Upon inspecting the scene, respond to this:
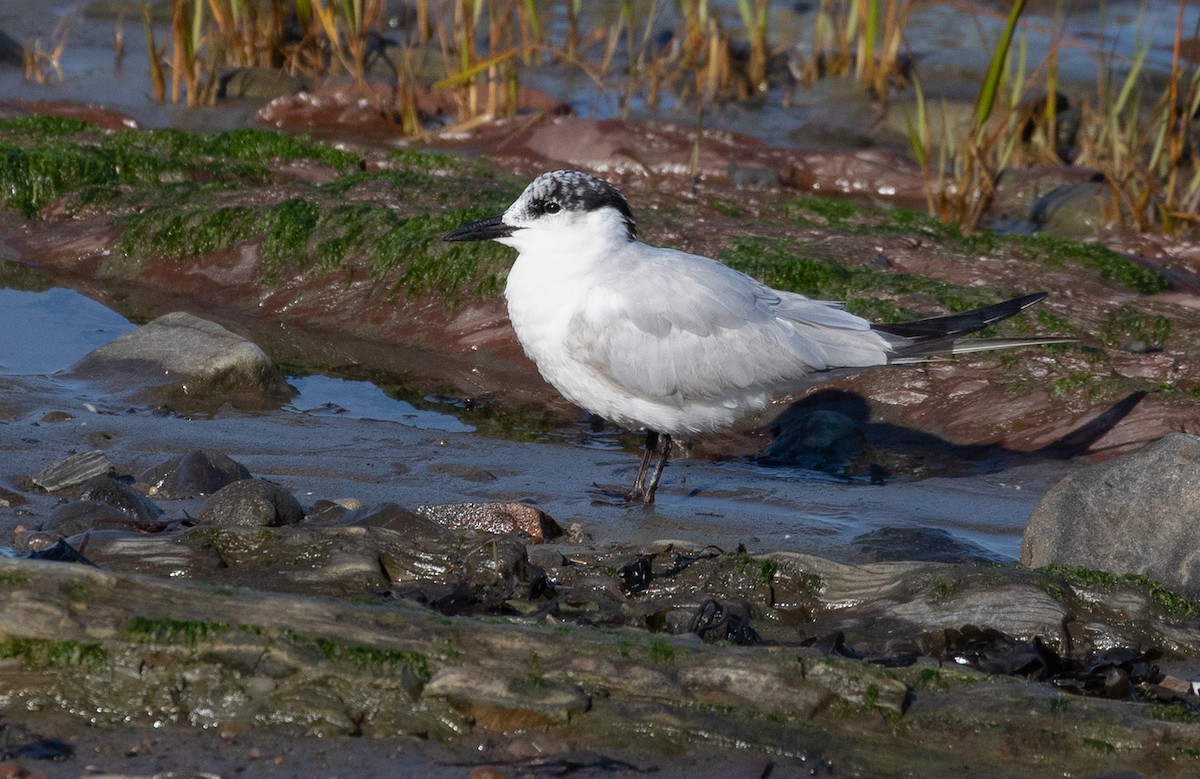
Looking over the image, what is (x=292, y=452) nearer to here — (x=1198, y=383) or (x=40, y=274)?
(x=40, y=274)

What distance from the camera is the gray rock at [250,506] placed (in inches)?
165

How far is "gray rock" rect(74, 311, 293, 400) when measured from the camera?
588cm

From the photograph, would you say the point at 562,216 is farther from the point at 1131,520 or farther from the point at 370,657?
the point at 370,657

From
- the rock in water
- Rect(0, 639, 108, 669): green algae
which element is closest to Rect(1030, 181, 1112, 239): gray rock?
the rock in water

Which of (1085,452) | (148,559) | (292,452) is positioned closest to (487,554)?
(148,559)

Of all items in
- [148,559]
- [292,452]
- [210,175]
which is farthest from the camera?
[210,175]

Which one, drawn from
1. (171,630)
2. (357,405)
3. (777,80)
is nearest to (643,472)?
(357,405)

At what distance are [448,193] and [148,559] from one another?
469cm

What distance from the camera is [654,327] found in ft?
17.0

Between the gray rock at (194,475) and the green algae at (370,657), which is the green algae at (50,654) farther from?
the gray rock at (194,475)

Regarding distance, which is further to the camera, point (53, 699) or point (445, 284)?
point (445, 284)

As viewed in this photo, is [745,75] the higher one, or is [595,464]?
[745,75]

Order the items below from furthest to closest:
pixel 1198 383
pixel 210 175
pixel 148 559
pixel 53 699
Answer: pixel 210 175 < pixel 1198 383 < pixel 148 559 < pixel 53 699

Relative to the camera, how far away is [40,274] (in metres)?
7.74
